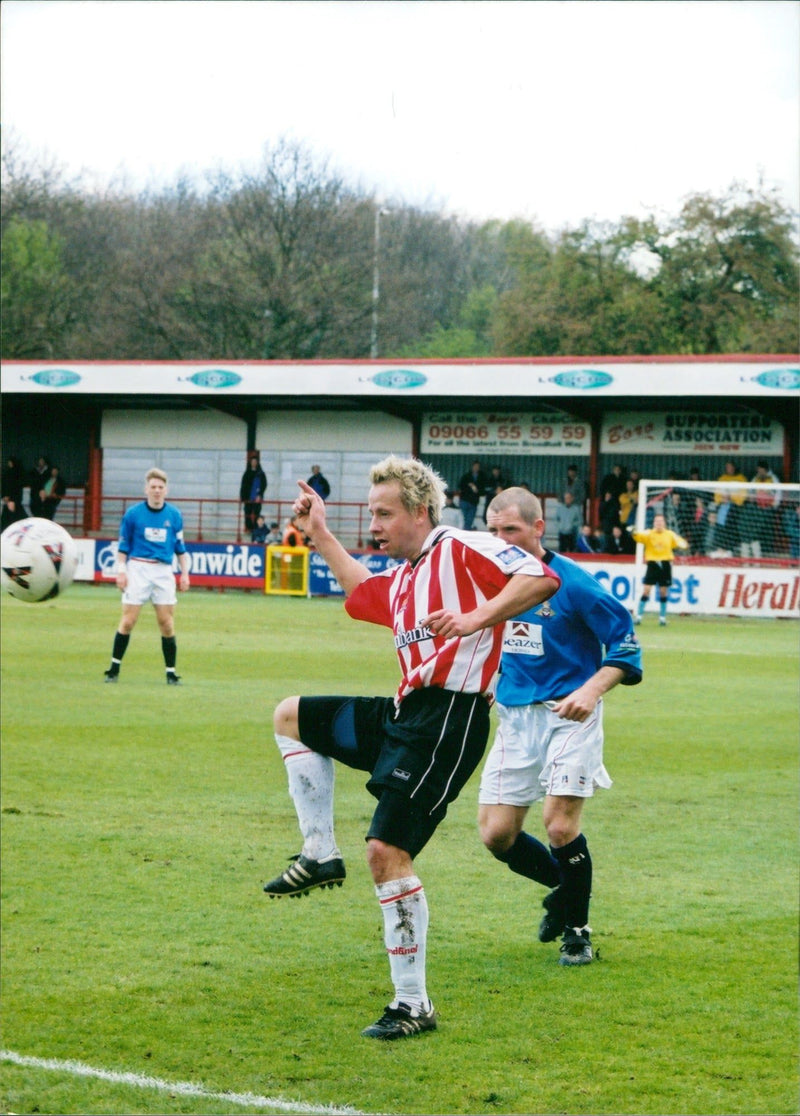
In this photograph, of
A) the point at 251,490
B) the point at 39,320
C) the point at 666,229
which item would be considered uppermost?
the point at 666,229

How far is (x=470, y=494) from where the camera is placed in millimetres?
31422

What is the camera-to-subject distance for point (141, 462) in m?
37.9

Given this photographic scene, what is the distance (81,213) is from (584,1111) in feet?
188

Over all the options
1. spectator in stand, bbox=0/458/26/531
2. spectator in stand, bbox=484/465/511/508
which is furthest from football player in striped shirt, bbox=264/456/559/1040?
spectator in stand, bbox=0/458/26/531

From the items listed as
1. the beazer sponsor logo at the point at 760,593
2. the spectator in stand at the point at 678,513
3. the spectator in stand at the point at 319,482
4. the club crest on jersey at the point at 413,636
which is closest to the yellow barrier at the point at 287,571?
the spectator in stand at the point at 319,482

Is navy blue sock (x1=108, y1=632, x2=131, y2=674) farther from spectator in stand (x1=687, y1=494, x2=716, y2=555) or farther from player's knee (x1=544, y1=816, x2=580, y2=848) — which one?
spectator in stand (x1=687, y1=494, x2=716, y2=555)

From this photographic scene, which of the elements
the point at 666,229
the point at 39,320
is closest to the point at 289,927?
the point at 666,229

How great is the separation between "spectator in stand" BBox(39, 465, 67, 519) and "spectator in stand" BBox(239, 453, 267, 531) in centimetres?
456

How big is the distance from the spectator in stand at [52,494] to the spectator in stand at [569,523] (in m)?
12.2

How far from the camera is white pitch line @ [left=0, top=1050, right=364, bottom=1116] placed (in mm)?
4613

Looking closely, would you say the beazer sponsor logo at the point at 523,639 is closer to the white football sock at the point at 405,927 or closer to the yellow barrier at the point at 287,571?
the white football sock at the point at 405,927

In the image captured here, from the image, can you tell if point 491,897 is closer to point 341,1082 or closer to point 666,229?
point 341,1082

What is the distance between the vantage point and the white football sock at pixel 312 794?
17.0 ft

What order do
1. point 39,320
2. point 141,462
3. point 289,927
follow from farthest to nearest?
point 39,320 → point 141,462 → point 289,927
